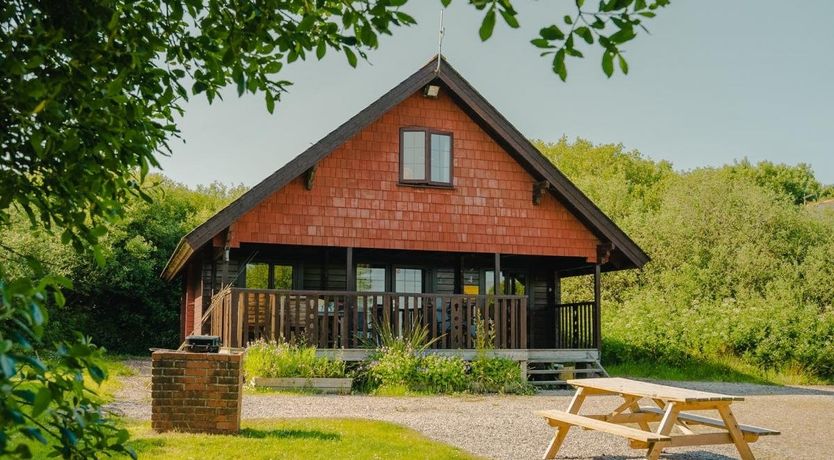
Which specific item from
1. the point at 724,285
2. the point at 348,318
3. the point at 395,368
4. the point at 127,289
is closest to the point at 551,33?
the point at 395,368

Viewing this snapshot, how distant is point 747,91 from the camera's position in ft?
171

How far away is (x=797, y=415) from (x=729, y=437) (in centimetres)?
607

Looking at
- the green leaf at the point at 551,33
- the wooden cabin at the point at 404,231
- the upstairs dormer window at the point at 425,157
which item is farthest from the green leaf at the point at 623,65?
the upstairs dormer window at the point at 425,157

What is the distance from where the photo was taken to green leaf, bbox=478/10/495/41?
3.52 m

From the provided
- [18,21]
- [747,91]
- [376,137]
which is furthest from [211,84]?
[747,91]

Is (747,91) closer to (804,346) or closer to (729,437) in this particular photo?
(804,346)

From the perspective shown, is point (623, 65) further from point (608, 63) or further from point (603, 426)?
point (603, 426)

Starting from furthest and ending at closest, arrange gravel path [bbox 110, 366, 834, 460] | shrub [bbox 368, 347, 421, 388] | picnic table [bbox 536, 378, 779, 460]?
shrub [bbox 368, 347, 421, 388], gravel path [bbox 110, 366, 834, 460], picnic table [bbox 536, 378, 779, 460]

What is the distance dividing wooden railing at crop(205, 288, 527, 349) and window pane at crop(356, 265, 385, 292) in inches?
45.6

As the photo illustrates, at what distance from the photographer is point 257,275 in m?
19.1

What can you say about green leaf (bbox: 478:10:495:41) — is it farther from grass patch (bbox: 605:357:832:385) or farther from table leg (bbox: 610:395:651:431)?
grass patch (bbox: 605:357:832:385)

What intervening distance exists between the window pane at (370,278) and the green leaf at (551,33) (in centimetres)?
1594

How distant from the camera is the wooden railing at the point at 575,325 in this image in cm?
1936

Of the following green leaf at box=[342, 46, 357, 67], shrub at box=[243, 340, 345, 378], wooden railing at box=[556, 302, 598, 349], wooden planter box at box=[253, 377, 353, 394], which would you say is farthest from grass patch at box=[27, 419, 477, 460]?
wooden railing at box=[556, 302, 598, 349]
